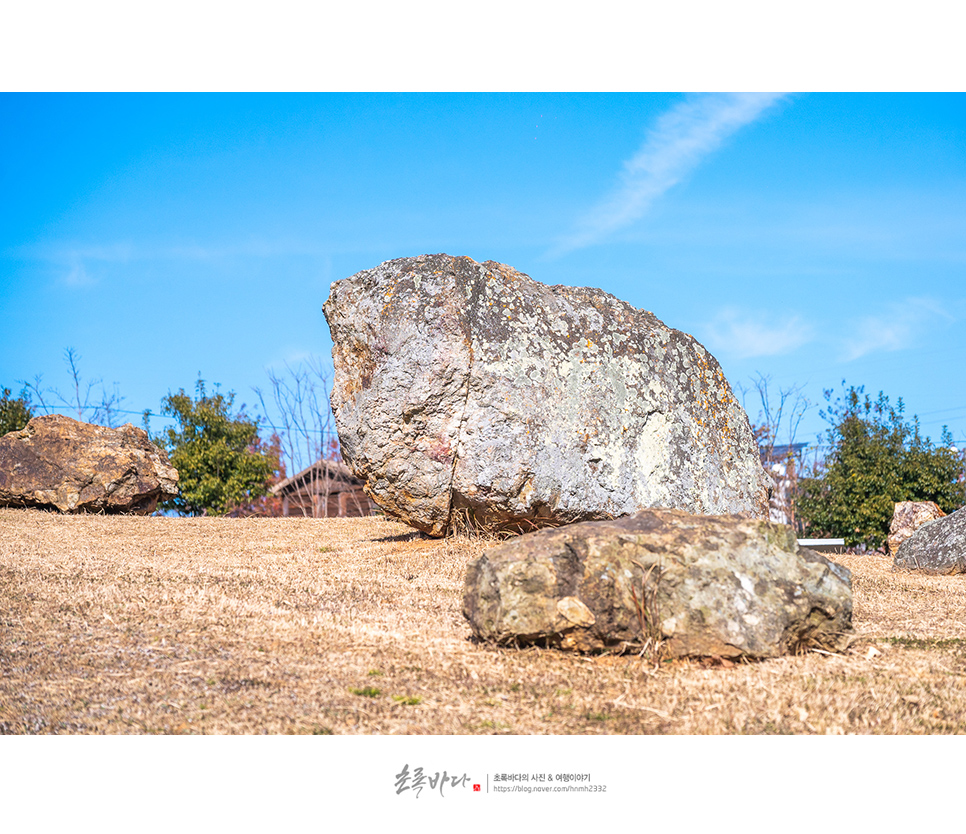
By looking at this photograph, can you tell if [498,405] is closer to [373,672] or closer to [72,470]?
[373,672]

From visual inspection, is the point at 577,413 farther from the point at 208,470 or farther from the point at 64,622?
the point at 208,470

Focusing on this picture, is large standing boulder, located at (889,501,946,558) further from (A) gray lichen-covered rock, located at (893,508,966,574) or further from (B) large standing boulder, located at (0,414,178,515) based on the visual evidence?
(B) large standing boulder, located at (0,414,178,515)

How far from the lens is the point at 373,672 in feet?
12.2

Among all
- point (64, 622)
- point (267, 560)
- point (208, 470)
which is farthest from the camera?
point (208, 470)

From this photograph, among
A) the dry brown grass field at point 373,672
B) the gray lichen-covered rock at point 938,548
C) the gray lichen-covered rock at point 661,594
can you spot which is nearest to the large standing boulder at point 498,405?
the dry brown grass field at point 373,672

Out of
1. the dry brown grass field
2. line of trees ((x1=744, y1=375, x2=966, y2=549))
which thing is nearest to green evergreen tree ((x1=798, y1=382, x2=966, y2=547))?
line of trees ((x1=744, y1=375, x2=966, y2=549))

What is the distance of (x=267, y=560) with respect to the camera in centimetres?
750

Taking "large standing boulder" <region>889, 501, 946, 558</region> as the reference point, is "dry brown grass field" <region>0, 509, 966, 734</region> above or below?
below

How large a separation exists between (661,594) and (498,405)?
11.8 ft

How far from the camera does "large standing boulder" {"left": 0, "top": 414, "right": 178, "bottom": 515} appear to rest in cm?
1200

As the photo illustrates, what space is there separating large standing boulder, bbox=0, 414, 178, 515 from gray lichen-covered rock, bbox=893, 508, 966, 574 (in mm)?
11205

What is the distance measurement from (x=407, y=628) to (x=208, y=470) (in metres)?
13.4
